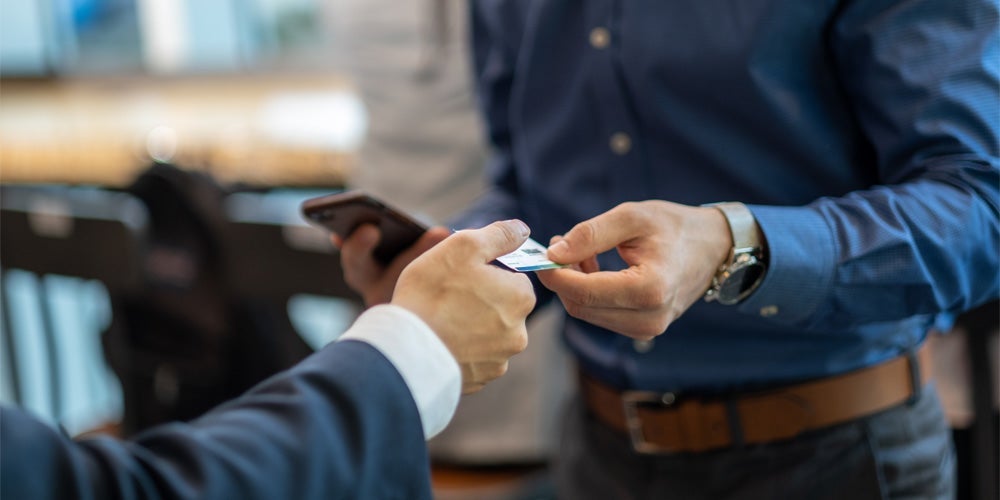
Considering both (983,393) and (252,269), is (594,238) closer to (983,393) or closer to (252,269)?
(983,393)

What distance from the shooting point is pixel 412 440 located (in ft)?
1.97

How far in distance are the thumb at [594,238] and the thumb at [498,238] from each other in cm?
3

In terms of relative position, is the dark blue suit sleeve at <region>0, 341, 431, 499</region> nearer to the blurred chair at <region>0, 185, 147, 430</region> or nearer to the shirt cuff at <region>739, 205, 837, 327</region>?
the shirt cuff at <region>739, 205, 837, 327</region>

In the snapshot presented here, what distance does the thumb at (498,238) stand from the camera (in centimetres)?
64

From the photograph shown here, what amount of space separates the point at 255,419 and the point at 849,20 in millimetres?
580

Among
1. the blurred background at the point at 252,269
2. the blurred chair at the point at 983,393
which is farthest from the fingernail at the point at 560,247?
the blurred background at the point at 252,269

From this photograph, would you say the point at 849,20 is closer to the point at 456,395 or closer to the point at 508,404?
the point at 456,395

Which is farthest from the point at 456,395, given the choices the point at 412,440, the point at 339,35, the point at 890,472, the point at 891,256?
the point at 339,35

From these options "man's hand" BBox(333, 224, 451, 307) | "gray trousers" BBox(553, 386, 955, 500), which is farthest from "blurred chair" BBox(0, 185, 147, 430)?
"gray trousers" BBox(553, 386, 955, 500)

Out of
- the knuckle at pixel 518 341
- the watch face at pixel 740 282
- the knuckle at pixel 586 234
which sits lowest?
the watch face at pixel 740 282

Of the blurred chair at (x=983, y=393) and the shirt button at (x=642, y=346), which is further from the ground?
the shirt button at (x=642, y=346)

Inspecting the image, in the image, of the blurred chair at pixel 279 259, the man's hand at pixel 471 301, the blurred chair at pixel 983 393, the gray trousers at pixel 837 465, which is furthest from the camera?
the blurred chair at pixel 279 259

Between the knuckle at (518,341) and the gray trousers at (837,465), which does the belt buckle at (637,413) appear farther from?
the knuckle at (518,341)

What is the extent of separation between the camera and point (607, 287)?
675mm
